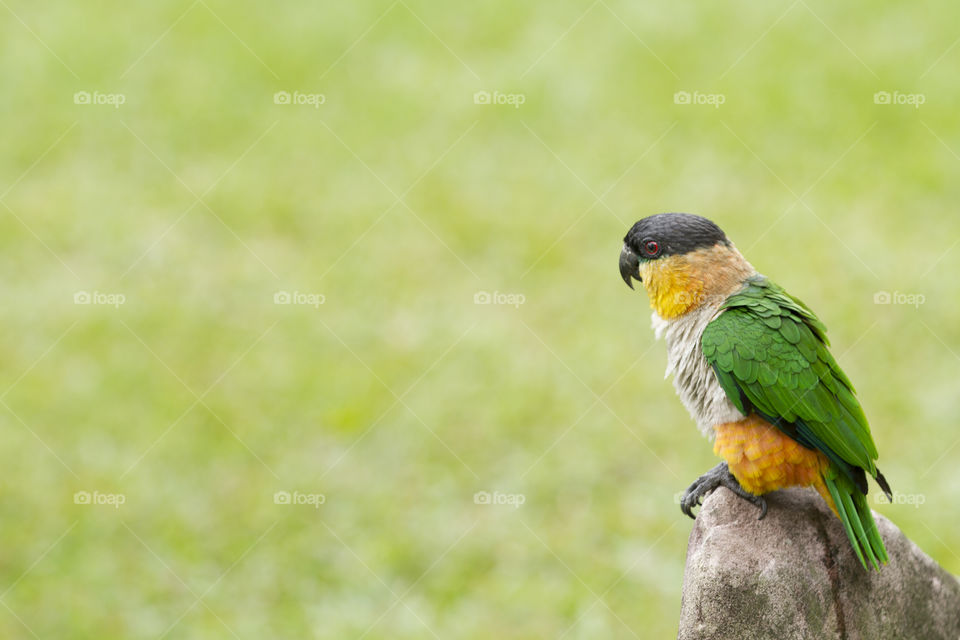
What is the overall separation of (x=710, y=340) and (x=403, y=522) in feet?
15.8

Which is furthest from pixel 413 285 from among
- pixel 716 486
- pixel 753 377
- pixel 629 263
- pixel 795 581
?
pixel 795 581

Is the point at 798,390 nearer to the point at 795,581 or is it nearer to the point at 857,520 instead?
the point at 857,520

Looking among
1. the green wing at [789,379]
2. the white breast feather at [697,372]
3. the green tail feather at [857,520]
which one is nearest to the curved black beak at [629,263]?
the white breast feather at [697,372]

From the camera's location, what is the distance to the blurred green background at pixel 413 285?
8055mm

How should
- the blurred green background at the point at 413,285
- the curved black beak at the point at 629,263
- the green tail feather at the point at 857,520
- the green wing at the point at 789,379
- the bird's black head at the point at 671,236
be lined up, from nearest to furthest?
the green tail feather at the point at 857,520 < the green wing at the point at 789,379 < the bird's black head at the point at 671,236 < the curved black beak at the point at 629,263 < the blurred green background at the point at 413,285

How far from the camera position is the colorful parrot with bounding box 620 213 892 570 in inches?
162

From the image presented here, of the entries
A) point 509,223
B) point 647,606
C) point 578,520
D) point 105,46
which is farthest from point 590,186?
point 105,46

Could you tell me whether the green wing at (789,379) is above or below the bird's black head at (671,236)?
below

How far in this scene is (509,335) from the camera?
1038 cm

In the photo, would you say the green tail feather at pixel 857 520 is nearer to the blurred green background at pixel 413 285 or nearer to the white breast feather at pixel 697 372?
the white breast feather at pixel 697 372

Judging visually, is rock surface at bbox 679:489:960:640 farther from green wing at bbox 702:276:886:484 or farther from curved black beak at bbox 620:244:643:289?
curved black beak at bbox 620:244:643:289

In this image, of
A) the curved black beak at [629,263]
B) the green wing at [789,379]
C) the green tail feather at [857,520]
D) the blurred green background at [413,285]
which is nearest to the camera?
the green tail feather at [857,520]

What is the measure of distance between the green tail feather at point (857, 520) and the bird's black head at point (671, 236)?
44.0 inches

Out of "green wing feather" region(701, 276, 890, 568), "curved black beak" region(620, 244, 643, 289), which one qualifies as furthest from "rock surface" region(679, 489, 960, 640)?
"curved black beak" region(620, 244, 643, 289)
